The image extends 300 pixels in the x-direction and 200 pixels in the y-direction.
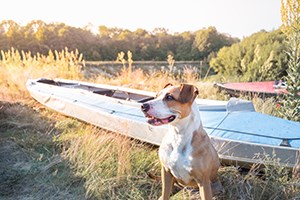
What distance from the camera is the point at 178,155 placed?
2.36 meters

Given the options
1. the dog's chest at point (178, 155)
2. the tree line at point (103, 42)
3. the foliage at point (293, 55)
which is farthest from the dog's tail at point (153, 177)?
the tree line at point (103, 42)

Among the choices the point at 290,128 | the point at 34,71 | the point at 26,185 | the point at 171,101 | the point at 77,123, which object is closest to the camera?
the point at 171,101

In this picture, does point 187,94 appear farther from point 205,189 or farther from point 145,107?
point 205,189

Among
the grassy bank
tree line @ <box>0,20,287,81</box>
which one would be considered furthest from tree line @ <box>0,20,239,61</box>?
the grassy bank

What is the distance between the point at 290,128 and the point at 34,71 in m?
7.79

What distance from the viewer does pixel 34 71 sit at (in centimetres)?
905

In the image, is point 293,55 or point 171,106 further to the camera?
point 293,55

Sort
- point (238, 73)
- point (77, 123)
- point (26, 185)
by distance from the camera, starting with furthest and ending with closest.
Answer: point (238, 73) < point (77, 123) < point (26, 185)

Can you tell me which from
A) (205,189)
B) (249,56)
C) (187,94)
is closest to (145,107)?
(187,94)

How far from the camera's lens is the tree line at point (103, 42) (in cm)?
2217

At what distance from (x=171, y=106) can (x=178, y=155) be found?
0.41 metres

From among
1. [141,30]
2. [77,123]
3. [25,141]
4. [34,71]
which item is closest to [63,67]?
[34,71]

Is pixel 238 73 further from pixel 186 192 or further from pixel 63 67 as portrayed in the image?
pixel 186 192

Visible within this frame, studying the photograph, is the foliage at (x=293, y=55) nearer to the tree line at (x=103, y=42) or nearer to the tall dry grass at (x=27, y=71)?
the tall dry grass at (x=27, y=71)
